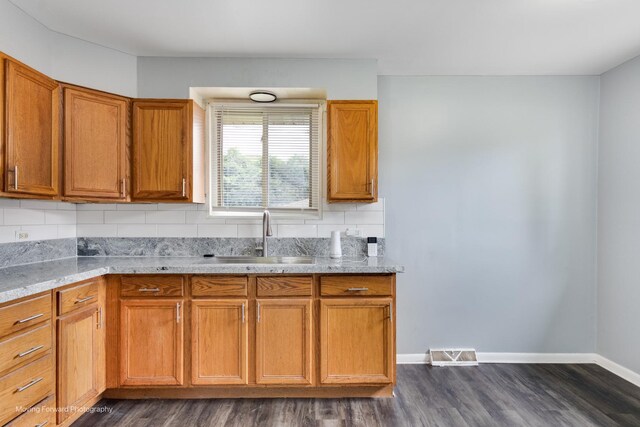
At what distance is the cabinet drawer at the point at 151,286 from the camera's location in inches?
88.5

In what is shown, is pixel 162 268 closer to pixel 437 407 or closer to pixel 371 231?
pixel 371 231

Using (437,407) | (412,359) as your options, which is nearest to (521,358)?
(412,359)

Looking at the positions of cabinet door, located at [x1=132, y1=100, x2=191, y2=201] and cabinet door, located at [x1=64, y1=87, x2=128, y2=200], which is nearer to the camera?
cabinet door, located at [x1=64, y1=87, x2=128, y2=200]

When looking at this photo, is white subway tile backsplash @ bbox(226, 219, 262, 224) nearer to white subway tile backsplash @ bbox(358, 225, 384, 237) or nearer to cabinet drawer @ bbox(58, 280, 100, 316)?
white subway tile backsplash @ bbox(358, 225, 384, 237)

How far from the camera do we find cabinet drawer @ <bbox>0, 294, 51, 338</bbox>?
5.04ft

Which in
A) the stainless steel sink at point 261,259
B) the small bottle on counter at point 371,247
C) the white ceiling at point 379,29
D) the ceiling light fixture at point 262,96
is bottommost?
the stainless steel sink at point 261,259

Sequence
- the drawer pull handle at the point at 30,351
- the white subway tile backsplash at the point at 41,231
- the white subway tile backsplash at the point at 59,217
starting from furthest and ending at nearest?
the white subway tile backsplash at the point at 59,217
the white subway tile backsplash at the point at 41,231
the drawer pull handle at the point at 30,351

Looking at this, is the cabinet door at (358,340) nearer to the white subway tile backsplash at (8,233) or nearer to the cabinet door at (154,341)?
the cabinet door at (154,341)

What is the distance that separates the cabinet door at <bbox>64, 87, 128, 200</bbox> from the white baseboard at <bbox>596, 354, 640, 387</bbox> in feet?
14.0

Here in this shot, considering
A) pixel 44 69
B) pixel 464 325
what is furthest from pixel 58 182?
pixel 464 325

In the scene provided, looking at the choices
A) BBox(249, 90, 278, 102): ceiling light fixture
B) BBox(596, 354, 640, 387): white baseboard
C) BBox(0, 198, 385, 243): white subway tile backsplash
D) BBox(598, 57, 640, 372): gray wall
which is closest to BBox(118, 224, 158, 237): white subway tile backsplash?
BBox(0, 198, 385, 243): white subway tile backsplash

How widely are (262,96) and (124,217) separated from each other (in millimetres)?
1583

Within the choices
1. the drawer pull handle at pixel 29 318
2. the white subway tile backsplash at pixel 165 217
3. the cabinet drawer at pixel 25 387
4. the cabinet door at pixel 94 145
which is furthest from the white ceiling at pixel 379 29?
the cabinet drawer at pixel 25 387

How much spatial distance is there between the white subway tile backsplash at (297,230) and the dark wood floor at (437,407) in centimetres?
128
